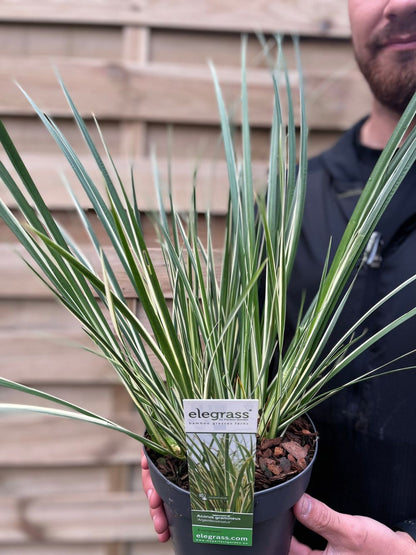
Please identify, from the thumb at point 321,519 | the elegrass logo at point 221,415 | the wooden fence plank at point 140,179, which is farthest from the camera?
the wooden fence plank at point 140,179

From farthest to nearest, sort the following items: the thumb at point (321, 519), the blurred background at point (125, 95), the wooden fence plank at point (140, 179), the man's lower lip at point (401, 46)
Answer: the blurred background at point (125, 95)
the wooden fence plank at point (140, 179)
the man's lower lip at point (401, 46)
the thumb at point (321, 519)

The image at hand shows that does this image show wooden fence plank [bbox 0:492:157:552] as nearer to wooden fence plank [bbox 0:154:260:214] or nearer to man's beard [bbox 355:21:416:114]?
wooden fence plank [bbox 0:154:260:214]

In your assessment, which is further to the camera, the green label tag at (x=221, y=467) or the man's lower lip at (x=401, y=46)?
the man's lower lip at (x=401, y=46)

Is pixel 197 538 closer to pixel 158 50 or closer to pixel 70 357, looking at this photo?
pixel 70 357

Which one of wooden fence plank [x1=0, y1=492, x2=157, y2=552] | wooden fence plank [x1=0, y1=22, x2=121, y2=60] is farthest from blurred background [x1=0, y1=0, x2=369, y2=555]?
wooden fence plank [x1=0, y1=492, x2=157, y2=552]

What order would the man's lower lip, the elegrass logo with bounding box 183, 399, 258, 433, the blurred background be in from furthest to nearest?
the blurred background → the man's lower lip → the elegrass logo with bounding box 183, 399, 258, 433

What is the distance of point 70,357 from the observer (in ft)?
3.08

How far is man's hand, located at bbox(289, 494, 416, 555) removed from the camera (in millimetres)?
466

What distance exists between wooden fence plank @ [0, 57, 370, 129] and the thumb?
65cm

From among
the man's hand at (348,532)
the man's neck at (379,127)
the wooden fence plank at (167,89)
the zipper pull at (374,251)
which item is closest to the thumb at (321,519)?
the man's hand at (348,532)

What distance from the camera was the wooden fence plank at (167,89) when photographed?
2.79ft

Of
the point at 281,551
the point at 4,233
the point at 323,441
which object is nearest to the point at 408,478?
the point at 323,441

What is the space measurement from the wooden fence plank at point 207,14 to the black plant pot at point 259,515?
80 centimetres

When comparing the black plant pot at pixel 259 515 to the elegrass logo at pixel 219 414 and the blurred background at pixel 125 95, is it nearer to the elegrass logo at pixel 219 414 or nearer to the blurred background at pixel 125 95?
the elegrass logo at pixel 219 414
